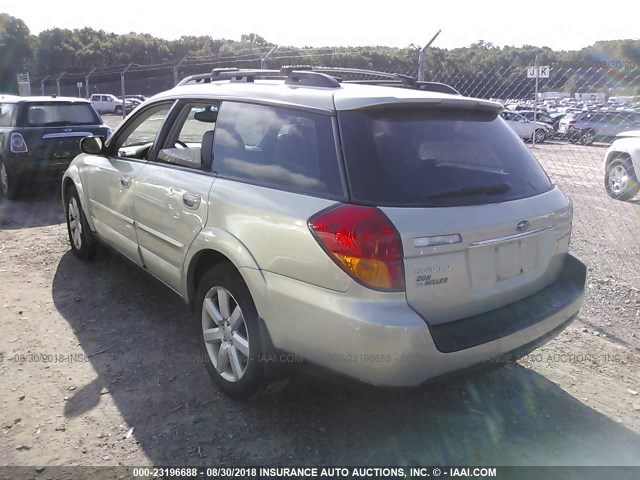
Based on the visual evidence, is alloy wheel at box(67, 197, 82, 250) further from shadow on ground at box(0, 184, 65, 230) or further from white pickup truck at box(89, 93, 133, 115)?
white pickup truck at box(89, 93, 133, 115)

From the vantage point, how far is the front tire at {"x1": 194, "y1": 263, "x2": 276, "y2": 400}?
2789 millimetres

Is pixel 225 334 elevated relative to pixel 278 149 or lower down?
lower down

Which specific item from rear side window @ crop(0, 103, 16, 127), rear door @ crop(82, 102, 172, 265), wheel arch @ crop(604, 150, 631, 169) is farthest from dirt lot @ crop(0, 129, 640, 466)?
wheel arch @ crop(604, 150, 631, 169)

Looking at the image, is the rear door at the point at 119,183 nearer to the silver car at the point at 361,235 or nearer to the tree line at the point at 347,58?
the silver car at the point at 361,235

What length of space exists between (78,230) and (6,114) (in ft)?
15.4

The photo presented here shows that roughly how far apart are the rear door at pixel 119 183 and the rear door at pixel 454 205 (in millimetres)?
2007

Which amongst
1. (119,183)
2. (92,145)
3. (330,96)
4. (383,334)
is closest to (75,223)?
(92,145)

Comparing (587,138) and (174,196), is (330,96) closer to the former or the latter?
(174,196)

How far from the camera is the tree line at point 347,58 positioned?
8664 millimetres

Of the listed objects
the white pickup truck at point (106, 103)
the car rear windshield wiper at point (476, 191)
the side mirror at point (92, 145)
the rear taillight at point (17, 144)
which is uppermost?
the car rear windshield wiper at point (476, 191)

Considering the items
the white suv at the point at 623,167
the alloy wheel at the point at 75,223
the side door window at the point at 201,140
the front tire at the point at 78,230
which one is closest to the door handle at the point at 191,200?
the side door window at the point at 201,140

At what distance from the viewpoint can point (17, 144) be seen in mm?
8180

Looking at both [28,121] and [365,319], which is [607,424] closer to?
[365,319]

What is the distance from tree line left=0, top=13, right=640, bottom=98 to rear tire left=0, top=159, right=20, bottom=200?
4.62m
